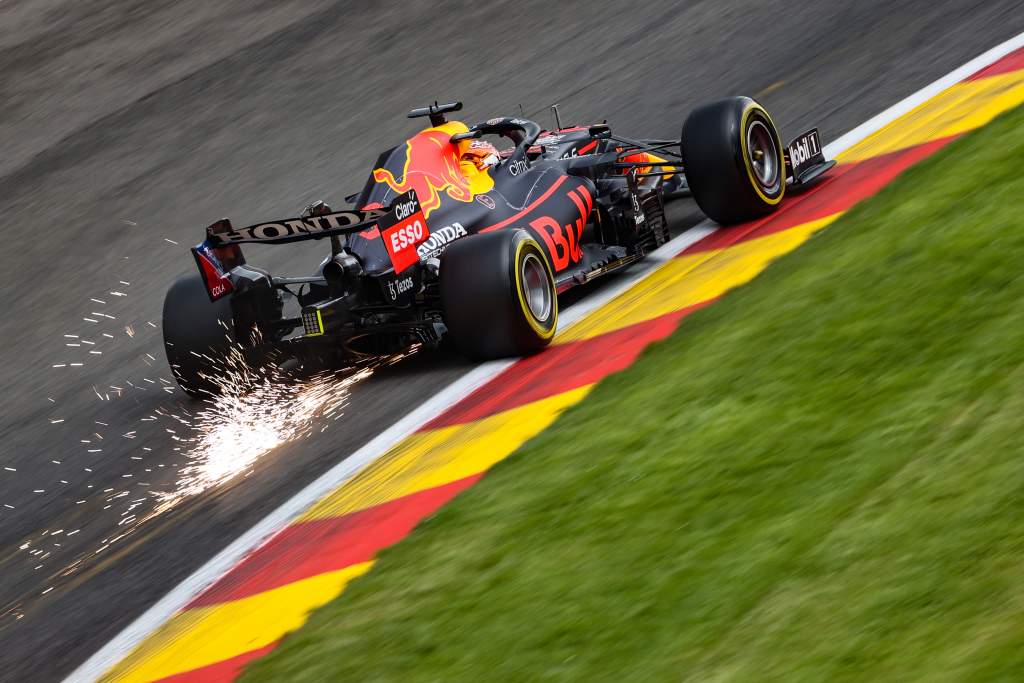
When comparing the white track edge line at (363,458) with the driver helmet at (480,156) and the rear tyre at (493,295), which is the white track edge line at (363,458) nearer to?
the rear tyre at (493,295)

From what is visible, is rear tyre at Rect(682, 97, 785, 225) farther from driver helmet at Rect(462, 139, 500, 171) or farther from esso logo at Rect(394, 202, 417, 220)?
esso logo at Rect(394, 202, 417, 220)

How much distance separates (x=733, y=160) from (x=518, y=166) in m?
1.40

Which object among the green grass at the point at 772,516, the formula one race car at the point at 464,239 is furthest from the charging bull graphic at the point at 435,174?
the green grass at the point at 772,516

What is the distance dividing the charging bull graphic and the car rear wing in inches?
18.5

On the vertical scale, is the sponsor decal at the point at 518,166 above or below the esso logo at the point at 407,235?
above

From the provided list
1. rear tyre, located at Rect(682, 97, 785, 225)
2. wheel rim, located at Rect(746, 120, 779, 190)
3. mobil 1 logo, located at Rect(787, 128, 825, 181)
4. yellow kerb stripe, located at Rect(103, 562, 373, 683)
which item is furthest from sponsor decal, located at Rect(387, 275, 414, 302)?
mobil 1 logo, located at Rect(787, 128, 825, 181)

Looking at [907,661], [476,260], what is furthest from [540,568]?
A: [476,260]

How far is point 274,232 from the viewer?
27.0 ft

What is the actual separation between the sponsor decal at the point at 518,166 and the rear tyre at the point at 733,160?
104cm

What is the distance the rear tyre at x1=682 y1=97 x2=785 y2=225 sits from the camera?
30.2 feet

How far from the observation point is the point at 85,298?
1254cm

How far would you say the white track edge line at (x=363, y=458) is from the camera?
6059 millimetres

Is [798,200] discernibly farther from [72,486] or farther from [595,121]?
[72,486]

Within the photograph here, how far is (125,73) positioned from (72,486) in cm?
1122
